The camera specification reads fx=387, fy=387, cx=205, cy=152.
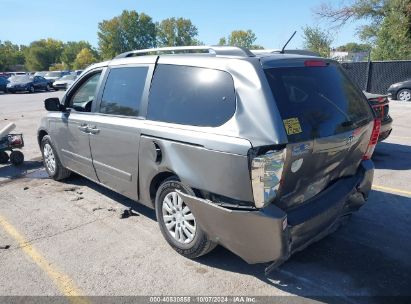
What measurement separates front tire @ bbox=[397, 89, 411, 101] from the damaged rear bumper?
16.2 m

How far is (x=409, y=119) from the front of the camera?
12.1 m

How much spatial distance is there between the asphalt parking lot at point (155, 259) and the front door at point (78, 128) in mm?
531

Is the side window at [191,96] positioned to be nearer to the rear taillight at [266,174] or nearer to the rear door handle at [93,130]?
the rear taillight at [266,174]

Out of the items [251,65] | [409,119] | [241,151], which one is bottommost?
[409,119]

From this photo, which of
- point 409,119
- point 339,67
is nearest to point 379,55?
point 409,119

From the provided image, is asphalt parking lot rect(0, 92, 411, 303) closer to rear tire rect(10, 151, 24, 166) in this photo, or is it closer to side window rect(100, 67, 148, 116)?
side window rect(100, 67, 148, 116)

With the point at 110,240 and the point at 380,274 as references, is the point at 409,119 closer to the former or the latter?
the point at 380,274

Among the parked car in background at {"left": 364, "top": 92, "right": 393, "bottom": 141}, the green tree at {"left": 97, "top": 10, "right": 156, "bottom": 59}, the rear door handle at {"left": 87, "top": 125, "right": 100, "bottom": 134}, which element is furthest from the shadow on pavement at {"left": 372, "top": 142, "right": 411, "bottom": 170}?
the green tree at {"left": 97, "top": 10, "right": 156, "bottom": 59}

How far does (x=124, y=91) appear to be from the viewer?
4305 millimetres

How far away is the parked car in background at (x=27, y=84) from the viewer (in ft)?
108

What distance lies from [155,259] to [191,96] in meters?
1.59

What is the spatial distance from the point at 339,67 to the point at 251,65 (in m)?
1.31

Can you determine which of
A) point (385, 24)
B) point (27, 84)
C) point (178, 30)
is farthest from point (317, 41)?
point (178, 30)

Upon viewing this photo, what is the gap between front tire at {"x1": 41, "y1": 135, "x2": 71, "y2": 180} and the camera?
5965mm
